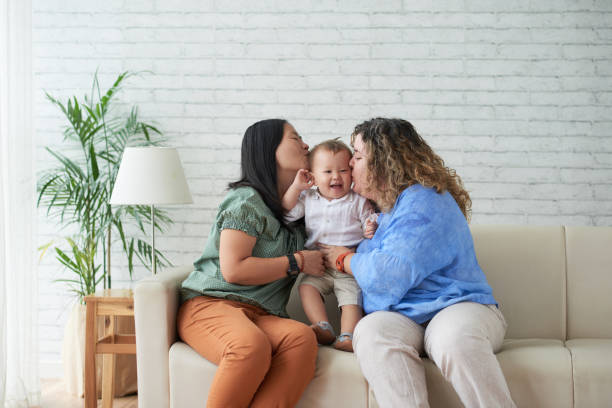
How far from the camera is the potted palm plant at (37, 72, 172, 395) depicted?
2883 mm

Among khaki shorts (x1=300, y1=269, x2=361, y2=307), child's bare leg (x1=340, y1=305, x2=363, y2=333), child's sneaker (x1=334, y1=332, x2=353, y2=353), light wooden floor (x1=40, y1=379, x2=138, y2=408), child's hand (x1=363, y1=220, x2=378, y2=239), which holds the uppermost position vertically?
child's hand (x1=363, y1=220, x2=378, y2=239)

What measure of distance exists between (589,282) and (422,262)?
88cm

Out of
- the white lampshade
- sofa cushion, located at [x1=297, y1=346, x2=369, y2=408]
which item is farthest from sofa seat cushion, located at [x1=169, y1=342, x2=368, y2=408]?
the white lampshade

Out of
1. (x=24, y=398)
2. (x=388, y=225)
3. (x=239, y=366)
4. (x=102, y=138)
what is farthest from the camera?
(x=102, y=138)

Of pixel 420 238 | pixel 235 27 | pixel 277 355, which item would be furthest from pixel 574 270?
pixel 235 27

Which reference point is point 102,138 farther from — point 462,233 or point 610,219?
point 610,219

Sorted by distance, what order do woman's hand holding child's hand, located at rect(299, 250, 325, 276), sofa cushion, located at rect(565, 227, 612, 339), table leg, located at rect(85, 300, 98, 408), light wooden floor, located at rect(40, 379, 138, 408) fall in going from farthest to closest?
light wooden floor, located at rect(40, 379, 138, 408)
table leg, located at rect(85, 300, 98, 408)
sofa cushion, located at rect(565, 227, 612, 339)
woman's hand holding child's hand, located at rect(299, 250, 325, 276)

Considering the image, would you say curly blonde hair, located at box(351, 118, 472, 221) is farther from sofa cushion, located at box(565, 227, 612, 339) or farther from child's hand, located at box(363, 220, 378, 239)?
sofa cushion, located at box(565, 227, 612, 339)

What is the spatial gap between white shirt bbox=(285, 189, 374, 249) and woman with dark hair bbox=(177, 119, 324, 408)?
0.24 feet

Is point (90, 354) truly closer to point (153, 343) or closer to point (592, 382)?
point (153, 343)

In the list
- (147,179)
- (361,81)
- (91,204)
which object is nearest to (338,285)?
(147,179)

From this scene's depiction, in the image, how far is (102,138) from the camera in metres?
3.06

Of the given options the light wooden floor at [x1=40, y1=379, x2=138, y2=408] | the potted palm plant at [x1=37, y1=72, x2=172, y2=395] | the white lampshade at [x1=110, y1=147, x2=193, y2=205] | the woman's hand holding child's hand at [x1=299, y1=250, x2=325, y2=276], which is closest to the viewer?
the woman's hand holding child's hand at [x1=299, y1=250, x2=325, y2=276]

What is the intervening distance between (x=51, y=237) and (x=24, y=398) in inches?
36.5
